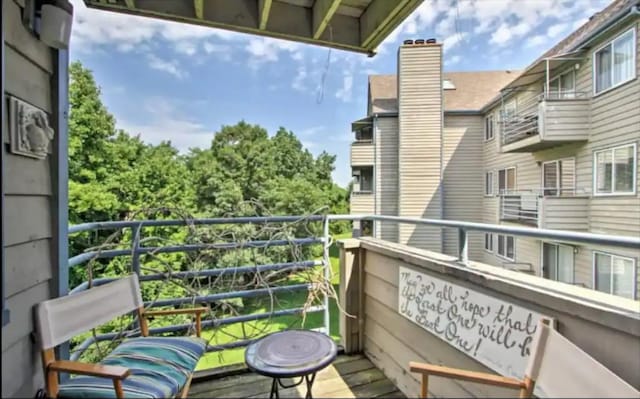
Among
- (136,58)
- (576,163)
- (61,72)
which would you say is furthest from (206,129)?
(61,72)

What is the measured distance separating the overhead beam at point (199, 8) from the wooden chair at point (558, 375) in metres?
1.84

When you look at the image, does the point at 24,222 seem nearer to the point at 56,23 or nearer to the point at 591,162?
the point at 56,23

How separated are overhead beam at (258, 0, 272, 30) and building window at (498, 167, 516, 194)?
24.8 ft

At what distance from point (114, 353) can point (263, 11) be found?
1.81 metres

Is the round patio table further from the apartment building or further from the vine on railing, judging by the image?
the apartment building

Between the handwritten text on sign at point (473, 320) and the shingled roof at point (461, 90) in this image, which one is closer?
the handwritten text on sign at point (473, 320)

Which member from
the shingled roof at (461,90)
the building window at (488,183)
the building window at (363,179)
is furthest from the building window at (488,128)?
the building window at (363,179)

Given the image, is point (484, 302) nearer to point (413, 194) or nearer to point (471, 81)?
point (413, 194)

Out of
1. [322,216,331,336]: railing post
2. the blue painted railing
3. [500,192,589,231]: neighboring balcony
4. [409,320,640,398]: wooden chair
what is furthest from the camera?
[500,192,589,231]: neighboring balcony

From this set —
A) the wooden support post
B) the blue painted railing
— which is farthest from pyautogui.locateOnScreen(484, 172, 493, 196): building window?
the blue painted railing

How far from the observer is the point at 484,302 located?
142 cm

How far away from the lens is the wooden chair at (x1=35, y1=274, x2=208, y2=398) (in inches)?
45.4

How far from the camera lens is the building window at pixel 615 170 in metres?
4.66

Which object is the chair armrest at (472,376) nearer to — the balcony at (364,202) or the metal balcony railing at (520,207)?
the metal balcony railing at (520,207)
